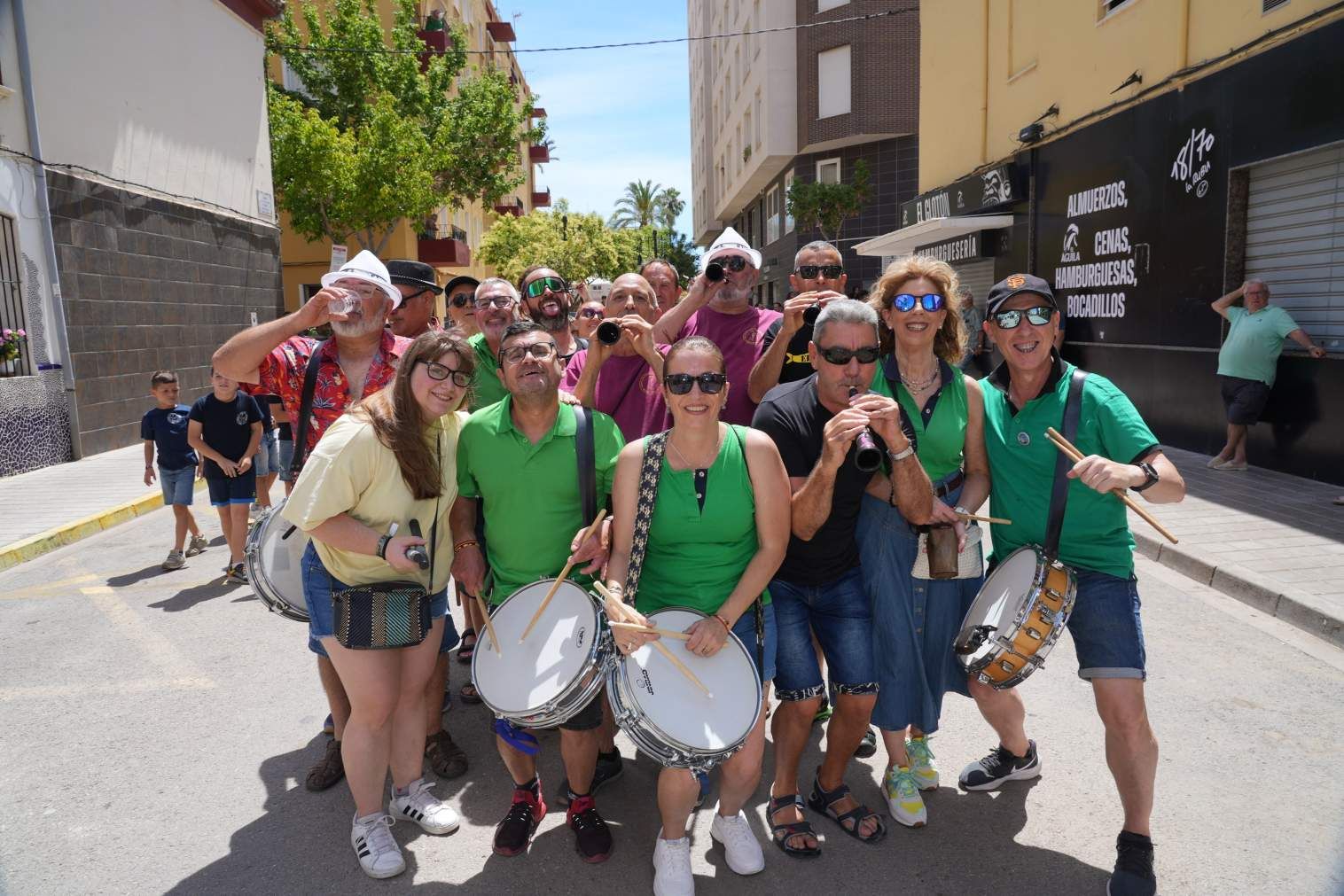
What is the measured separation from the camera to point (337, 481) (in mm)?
2859

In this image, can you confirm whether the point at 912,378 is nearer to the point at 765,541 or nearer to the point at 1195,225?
the point at 765,541

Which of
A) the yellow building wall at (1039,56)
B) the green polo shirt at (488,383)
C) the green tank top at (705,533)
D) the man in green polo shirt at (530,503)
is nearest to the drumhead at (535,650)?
the man in green polo shirt at (530,503)

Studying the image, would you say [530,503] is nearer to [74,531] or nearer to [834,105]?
[74,531]

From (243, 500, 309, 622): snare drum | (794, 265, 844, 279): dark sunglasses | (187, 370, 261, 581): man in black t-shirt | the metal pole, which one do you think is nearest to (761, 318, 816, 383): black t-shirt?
(794, 265, 844, 279): dark sunglasses

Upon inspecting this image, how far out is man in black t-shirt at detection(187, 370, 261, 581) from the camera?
684 centimetres

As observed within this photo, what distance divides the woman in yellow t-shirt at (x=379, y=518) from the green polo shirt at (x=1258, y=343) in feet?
27.1

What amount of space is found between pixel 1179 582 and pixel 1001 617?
4070 mm

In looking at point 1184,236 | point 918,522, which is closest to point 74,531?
point 918,522

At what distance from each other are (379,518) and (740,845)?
5.51ft

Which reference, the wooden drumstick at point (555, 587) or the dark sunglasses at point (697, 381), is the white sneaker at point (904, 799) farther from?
the dark sunglasses at point (697, 381)

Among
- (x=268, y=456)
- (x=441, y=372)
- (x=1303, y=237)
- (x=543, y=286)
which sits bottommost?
(x=268, y=456)

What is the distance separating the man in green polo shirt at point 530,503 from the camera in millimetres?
3191

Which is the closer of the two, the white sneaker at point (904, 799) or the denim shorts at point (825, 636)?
the denim shorts at point (825, 636)

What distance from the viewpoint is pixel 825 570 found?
3.18 meters
